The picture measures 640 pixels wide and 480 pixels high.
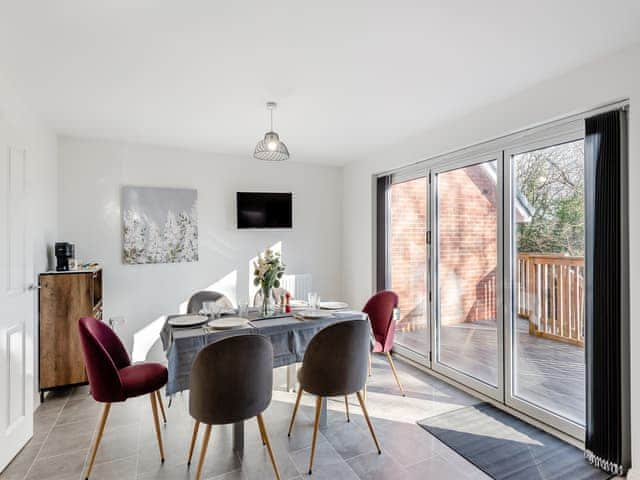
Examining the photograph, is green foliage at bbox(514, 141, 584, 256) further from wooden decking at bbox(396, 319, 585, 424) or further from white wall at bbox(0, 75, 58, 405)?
white wall at bbox(0, 75, 58, 405)

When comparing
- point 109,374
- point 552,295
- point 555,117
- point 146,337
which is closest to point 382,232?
point 552,295

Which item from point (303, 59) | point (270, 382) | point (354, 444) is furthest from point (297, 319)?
point (303, 59)

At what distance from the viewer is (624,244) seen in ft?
7.39

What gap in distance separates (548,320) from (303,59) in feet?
8.64

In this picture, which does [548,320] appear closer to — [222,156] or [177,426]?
[177,426]

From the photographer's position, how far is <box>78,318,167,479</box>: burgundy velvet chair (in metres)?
2.21

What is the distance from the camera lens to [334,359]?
237cm

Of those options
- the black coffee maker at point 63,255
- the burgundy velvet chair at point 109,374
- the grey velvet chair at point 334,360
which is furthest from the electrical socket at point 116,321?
the grey velvet chair at point 334,360

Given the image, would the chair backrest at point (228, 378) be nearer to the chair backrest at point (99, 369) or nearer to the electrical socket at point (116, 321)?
the chair backrest at point (99, 369)

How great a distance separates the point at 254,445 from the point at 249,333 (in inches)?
31.8

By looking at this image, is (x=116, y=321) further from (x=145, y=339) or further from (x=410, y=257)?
(x=410, y=257)

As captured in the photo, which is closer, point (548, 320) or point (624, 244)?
point (624, 244)

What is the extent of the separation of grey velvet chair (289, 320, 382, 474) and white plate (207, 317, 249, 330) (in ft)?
1.88

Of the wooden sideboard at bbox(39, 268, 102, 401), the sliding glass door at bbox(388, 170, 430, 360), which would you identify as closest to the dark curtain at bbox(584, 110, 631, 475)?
the sliding glass door at bbox(388, 170, 430, 360)
